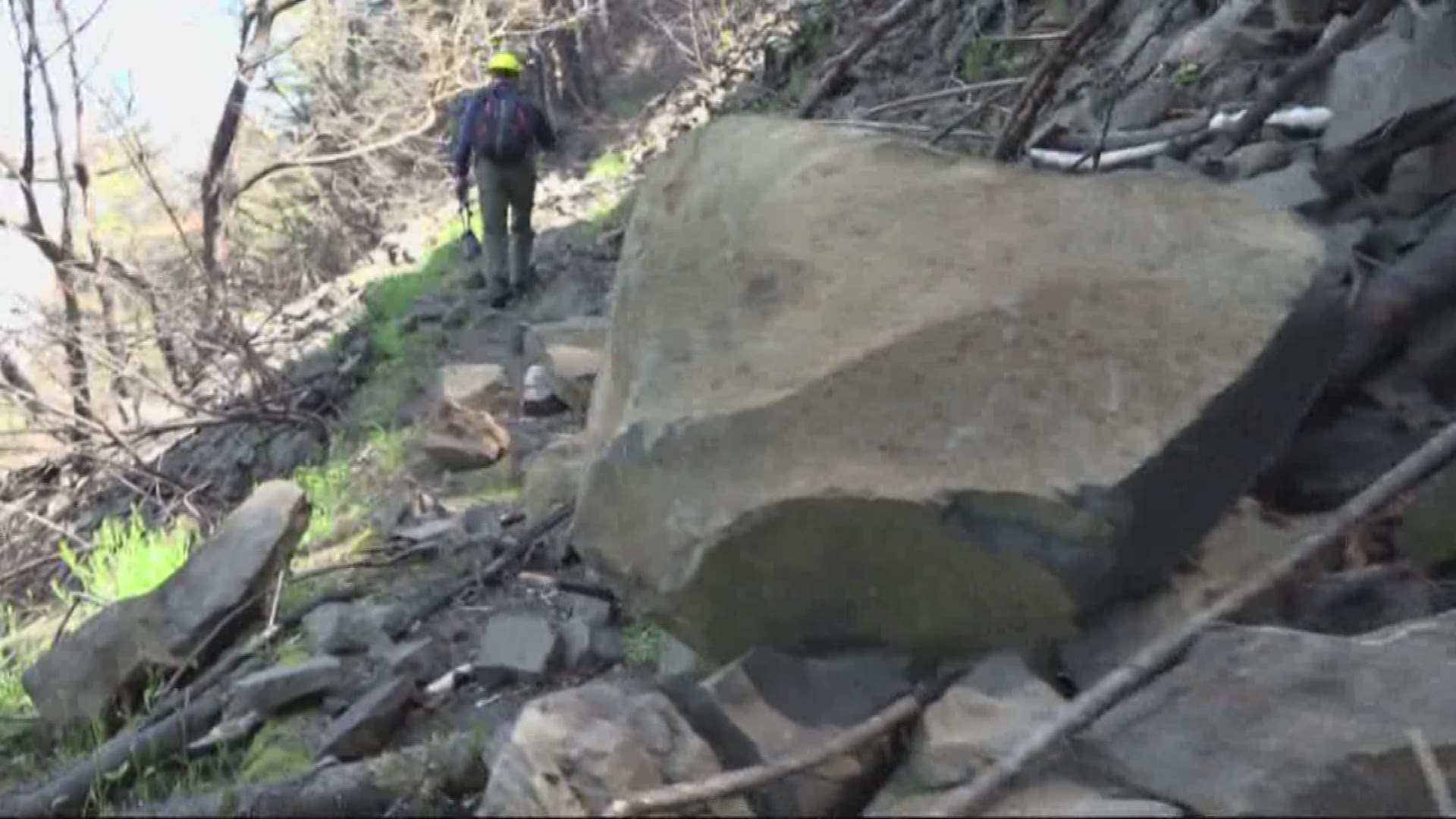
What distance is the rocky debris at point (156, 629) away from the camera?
383 centimetres

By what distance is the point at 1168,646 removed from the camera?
1.95 metres

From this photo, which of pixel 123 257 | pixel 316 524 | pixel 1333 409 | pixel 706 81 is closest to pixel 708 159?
pixel 1333 409

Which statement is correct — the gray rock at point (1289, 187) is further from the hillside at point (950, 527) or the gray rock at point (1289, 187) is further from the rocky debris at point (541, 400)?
the rocky debris at point (541, 400)

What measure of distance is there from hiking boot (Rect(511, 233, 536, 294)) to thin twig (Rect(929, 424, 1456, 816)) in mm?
7315

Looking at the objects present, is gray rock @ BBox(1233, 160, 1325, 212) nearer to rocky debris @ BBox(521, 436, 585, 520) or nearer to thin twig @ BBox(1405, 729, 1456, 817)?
thin twig @ BBox(1405, 729, 1456, 817)

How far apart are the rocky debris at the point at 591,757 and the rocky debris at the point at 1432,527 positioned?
4.22ft

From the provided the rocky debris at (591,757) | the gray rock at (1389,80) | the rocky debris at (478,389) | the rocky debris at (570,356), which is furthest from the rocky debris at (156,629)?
the gray rock at (1389,80)

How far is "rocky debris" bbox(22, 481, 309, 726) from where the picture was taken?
3.83m

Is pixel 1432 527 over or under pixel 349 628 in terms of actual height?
over

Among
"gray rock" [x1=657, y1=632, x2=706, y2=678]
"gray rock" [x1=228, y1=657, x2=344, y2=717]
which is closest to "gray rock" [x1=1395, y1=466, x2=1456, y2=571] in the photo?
"gray rock" [x1=657, y1=632, x2=706, y2=678]

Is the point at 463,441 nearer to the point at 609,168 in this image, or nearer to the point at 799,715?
the point at 799,715

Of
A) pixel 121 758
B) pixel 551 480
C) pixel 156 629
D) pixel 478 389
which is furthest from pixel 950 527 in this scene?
pixel 478 389

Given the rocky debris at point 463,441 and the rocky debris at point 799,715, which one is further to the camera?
the rocky debris at point 463,441

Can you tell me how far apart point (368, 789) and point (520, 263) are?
23.9ft
